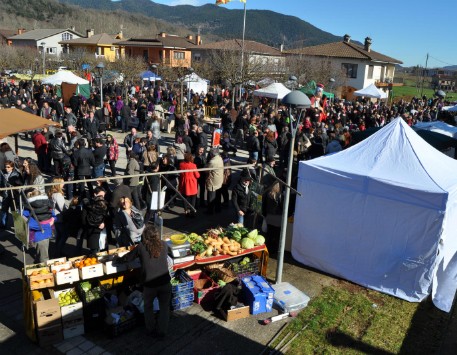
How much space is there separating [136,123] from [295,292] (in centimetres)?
1464

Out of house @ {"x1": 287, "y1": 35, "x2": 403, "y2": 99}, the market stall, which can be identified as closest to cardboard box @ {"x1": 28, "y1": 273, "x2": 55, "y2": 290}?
the market stall

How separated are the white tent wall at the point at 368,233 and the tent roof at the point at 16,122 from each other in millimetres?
6132

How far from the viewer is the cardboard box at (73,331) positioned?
223 inches

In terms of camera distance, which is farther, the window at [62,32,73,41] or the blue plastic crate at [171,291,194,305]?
the window at [62,32,73,41]

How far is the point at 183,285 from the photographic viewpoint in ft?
21.0

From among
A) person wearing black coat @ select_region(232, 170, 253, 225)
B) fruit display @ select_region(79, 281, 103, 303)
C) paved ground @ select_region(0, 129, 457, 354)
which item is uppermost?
person wearing black coat @ select_region(232, 170, 253, 225)

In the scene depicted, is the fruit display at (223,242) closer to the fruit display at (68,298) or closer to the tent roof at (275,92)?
the fruit display at (68,298)

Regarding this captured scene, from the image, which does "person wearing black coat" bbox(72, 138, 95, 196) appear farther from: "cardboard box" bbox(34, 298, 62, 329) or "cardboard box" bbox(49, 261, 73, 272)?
"cardboard box" bbox(34, 298, 62, 329)

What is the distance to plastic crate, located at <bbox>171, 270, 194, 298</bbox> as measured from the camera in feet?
20.8

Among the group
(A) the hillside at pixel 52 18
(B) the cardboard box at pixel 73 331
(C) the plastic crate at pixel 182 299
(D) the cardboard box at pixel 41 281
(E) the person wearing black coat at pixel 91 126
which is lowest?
(B) the cardboard box at pixel 73 331

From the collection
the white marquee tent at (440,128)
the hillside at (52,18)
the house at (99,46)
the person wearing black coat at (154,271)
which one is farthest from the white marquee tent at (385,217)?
the hillside at (52,18)

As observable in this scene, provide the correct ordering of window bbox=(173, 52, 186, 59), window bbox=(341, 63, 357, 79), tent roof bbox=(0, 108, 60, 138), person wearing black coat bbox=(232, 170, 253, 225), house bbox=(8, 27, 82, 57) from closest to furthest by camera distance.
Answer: person wearing black coat bbox=(232, 170, 253, 225) < tent roof bbox=(0, 108, 60, 138) < window bbox=(341, 63, 357, 79) < window bbox=(173, 52, 186, 59) < house bbox=(8, 27, 82, 57)

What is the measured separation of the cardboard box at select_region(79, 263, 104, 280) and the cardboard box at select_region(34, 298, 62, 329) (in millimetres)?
515

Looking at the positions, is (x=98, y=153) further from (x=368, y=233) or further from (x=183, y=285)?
(x=368, y=233)
